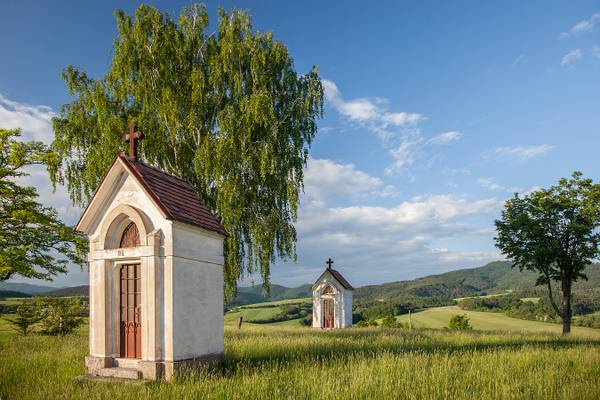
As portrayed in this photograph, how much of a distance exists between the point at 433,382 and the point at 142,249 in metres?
6.82

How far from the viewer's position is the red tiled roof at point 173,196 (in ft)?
32.3

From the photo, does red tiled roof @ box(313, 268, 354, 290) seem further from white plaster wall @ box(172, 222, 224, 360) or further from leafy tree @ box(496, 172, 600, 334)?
white plaster wall @ box(172, 222, 224, 360)

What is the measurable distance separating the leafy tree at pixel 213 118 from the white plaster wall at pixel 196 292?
729 centimetres

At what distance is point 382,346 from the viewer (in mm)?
15734

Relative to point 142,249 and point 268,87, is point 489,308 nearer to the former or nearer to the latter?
point 268,87

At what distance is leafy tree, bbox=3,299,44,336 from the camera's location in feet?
77.4

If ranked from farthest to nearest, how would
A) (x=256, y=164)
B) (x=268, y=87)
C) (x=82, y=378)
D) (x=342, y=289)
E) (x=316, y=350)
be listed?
(x=342, y=289)
(x=268, y=87)
(x=256, y=164)
(x=316, y=350)
(x=82, y=378)

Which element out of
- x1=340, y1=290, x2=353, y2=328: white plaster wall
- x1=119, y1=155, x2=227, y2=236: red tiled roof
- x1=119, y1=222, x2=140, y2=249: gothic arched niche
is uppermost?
x1=119, y1=155, x2=227, y2=236: red tiled roof

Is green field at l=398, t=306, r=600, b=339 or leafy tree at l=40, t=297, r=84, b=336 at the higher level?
leafy tree at l=40, t=297, r=84, b=336

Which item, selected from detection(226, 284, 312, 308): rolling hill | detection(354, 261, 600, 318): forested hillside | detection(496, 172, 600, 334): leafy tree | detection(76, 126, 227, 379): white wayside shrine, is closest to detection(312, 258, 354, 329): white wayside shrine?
detection(496, 172, 600, 334): leafy tree

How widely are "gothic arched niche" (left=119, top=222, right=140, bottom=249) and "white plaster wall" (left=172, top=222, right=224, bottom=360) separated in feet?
4.12

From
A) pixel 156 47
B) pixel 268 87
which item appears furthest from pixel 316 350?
pixel 156 47

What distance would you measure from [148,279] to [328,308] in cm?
2418

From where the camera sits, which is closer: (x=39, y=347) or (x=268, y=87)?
(x=39, y=347)
